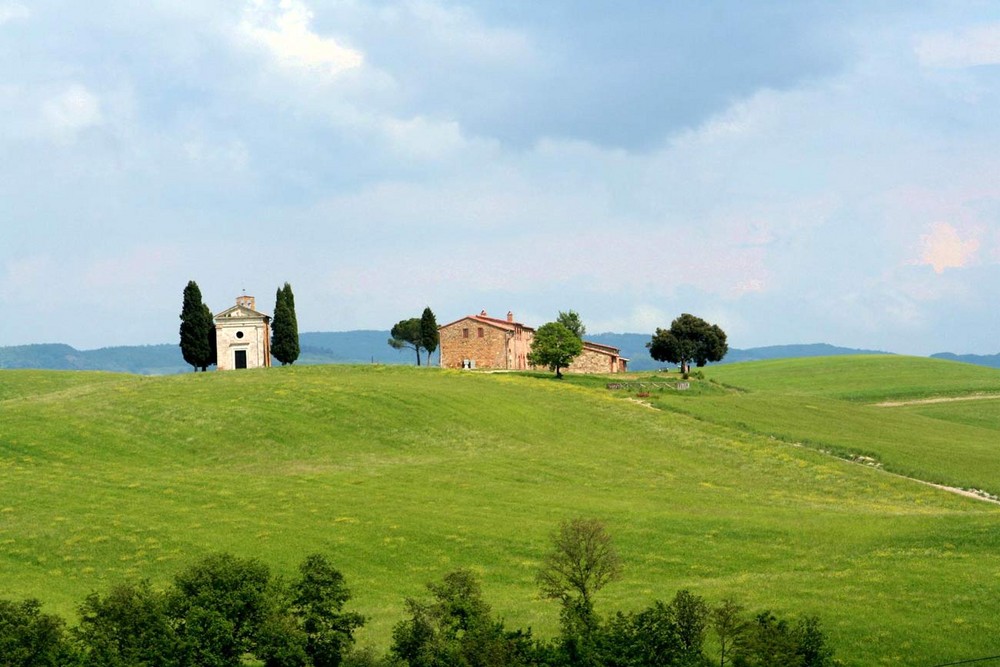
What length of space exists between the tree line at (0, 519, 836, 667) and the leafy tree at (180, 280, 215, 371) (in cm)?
7992

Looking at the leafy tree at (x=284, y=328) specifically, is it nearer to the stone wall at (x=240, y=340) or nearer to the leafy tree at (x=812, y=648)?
the stone wall at (x=240, y=340)

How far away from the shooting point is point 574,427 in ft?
263

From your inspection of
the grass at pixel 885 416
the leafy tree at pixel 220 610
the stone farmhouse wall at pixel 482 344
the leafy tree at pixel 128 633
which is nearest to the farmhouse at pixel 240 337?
the stone farmhouse wall at pixel 482 344

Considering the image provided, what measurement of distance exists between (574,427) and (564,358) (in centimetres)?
3465

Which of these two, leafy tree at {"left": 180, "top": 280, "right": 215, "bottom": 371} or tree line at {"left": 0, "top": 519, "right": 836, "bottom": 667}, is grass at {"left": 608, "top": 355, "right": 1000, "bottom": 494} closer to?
tree line at {"left": 0, "top": 519, "right": 836, "bottom": 667}

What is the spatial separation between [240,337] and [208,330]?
3511mm

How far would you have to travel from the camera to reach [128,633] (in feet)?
99.0

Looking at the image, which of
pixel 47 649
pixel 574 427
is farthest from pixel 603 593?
pixel 574 427

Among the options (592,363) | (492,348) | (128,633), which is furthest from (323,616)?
(592,363)

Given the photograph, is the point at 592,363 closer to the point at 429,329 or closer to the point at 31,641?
the point at 429,329

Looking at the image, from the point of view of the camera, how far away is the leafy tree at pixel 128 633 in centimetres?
2955

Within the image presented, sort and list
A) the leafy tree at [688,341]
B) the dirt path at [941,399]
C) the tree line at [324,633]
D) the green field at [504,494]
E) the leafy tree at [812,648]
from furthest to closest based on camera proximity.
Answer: the leafy tree at [688,341] < the dirt path at [941,399] < the green field at [504,494] < the leafy tree at [812,648] < the tree line at [324,633]

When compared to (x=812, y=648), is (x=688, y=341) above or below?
above

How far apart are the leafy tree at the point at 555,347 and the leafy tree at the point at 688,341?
85.9 ft
